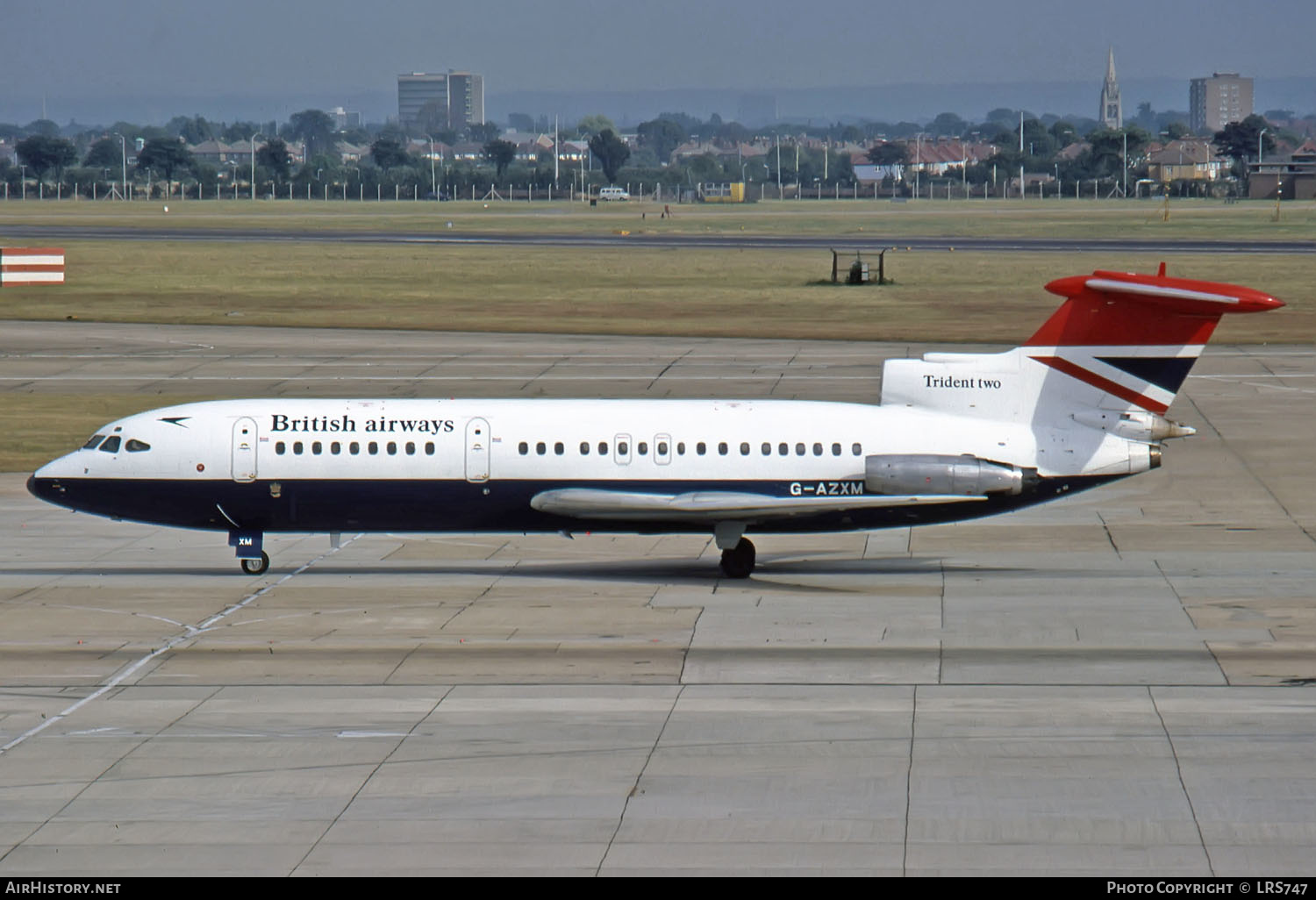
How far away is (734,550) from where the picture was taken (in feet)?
108

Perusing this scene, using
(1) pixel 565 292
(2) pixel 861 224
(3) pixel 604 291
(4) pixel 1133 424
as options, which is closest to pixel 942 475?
(4) pixel 1133 424

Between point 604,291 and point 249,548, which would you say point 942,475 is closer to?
point 249,548

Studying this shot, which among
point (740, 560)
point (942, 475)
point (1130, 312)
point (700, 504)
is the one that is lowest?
point (740, 560)

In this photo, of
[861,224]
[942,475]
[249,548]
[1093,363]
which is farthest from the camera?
[861,224]

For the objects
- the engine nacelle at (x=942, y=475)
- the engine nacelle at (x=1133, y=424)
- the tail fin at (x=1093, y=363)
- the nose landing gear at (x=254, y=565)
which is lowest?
the nose landing gear at (x=254, y=565)

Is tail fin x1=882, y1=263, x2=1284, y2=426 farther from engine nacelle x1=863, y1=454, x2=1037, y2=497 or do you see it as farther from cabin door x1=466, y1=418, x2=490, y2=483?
cabin door x1=466, y1=418, x2=490, y2=483

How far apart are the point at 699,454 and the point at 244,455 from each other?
867 cm

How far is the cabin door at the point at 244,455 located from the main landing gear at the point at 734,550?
8895 mm

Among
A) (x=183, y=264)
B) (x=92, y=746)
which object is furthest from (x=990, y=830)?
(x=183, y=264)

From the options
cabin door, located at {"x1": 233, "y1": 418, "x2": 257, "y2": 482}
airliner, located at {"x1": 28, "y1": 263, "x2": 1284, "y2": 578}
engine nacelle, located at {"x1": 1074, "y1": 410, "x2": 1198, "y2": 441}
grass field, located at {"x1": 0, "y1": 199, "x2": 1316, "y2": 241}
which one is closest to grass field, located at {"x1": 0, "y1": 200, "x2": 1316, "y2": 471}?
grass field, located at {"x1": 0, "y1": 199, "x2": 1316, "y2": 241}

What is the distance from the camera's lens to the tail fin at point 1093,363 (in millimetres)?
31609

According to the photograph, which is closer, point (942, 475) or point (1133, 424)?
point (942, 475)

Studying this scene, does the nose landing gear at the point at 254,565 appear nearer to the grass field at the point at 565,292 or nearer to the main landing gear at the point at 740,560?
the main landing gear at the point at 740,560

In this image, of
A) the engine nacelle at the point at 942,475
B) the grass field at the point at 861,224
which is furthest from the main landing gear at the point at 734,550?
the grass field at the point at 861,224
